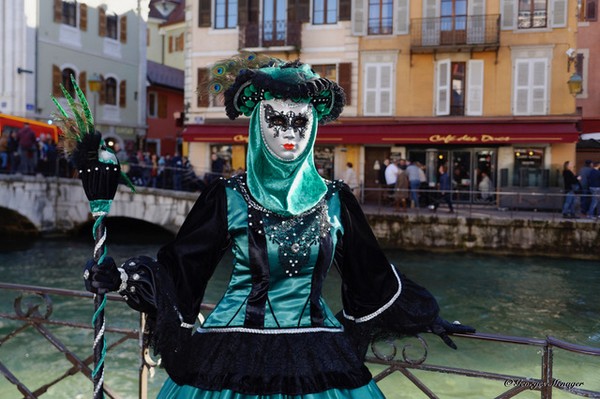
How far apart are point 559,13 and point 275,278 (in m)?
19.5

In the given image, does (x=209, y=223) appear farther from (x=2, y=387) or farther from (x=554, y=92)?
(x=554, y=92)

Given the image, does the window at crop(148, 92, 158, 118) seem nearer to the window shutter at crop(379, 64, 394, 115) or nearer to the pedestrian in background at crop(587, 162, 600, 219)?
the window shutter at crop(379, 64, 394, 115)

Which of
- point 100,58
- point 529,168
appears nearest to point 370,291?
point 529,168

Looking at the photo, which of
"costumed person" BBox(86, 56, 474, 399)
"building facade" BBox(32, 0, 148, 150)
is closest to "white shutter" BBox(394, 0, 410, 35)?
"building facade" BBox(32, 0, 148, 150)

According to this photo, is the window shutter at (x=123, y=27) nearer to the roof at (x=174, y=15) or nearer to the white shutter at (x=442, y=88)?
the roof at (x=174, y=15)

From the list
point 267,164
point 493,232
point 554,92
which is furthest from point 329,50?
point 267,164

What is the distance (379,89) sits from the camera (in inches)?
814

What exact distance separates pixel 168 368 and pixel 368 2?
19906 mm

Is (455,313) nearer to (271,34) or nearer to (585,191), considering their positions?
(585,191)

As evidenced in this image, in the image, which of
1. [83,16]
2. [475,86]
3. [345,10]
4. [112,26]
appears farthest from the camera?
[112,26]

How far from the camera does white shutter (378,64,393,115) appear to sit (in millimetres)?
20609

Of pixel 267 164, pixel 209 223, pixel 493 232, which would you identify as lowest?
pixel 493 232

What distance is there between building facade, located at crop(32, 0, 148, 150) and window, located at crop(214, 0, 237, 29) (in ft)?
8.64

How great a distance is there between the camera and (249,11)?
70.2ft
